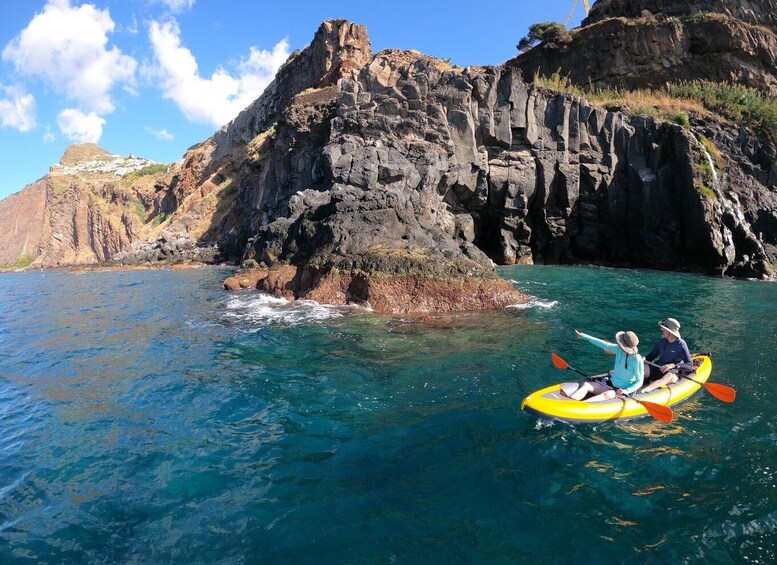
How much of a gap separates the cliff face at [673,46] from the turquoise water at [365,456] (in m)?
32.4

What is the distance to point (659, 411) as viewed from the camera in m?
6.41

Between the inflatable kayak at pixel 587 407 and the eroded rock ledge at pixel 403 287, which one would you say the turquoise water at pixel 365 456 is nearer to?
the inflatable kayak at pixel 587 407

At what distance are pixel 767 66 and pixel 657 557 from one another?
142ft

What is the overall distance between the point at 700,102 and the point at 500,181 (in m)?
15.1

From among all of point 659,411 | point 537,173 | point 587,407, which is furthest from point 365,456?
point 537,173

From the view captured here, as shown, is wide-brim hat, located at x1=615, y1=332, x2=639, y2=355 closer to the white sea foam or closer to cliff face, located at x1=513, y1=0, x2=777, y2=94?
the white sea foam

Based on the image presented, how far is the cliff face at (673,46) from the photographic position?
1339 inches

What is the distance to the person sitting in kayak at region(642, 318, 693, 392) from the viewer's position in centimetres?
757

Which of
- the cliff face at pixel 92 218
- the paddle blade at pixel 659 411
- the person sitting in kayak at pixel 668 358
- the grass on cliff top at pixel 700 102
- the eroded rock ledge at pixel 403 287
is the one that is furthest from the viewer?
the cliff face at pixel 92 218

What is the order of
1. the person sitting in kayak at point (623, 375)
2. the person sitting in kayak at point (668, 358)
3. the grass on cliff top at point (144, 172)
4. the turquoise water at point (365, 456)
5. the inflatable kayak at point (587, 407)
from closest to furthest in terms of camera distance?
the turquoise water at point (365, 456) < the inflatable kayak at point (587, 407) < the person sitting in kayak at point (623, 375) < the person sitting in kayak at point (668, 358) < the grass on cliff top at point (144, 172)

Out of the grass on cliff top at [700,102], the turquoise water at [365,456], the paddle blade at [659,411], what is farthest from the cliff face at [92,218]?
the paddle blade at [659,411]

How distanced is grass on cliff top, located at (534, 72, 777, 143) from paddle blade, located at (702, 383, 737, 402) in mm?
26500

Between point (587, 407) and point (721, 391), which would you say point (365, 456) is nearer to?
point (587, 407)

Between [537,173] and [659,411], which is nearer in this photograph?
[659,411]
